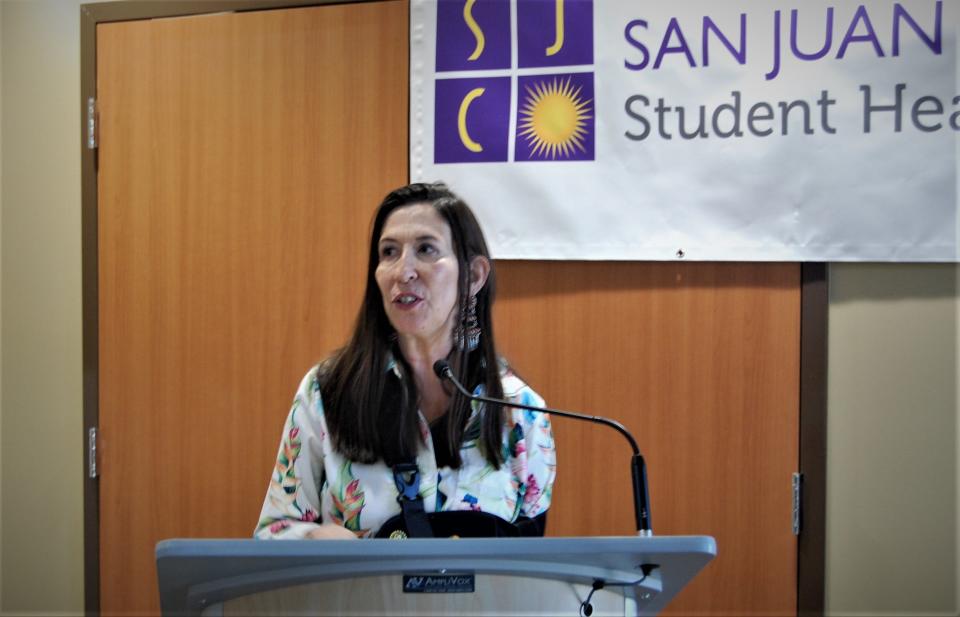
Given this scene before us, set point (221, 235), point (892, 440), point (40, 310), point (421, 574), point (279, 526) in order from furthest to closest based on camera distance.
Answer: point (40, 310), point (221, 235), point (892, 440), point (279, 526), point (421, 574)

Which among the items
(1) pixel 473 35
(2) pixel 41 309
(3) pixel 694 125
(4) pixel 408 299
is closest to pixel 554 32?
(1) pixel 473 35

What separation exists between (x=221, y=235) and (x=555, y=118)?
1004 millimetres

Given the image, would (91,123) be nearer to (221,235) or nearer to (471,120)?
(221,235)

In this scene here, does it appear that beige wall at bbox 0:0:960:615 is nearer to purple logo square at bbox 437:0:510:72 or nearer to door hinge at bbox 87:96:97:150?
door hinge at bbox 87:96:97:150

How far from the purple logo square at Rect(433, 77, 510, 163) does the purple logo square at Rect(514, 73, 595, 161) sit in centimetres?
5

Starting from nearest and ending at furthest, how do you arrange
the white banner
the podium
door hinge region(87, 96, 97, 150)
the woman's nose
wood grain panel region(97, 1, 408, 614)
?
1. the podium
2. the woman's nose
3. the white banner
4. wood grain panel region(97, 1, 408, 614)
5. door hinge region(87, 96, 97, 150)

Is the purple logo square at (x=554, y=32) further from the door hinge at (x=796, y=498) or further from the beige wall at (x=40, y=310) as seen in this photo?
the beige wall at (x=40, y=310)

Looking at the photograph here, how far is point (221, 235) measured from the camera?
2.35m

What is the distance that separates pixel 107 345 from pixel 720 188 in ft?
5.88

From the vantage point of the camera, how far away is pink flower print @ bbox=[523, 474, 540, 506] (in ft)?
5.03

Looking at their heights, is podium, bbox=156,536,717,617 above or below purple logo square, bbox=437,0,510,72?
below

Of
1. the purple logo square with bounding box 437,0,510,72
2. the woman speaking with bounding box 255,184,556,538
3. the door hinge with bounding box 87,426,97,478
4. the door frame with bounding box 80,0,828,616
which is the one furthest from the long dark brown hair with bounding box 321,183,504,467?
the door hinge with bounding box 87,426,97,478

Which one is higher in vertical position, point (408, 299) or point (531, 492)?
point (408, 299)

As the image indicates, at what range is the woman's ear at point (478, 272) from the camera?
1640 mm
